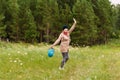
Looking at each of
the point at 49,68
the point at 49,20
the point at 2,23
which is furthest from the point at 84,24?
the point at 49,68

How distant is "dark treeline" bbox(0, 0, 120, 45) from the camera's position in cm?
7644

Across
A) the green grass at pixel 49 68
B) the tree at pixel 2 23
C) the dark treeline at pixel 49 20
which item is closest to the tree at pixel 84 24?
the dark treeline at pixel 49 20

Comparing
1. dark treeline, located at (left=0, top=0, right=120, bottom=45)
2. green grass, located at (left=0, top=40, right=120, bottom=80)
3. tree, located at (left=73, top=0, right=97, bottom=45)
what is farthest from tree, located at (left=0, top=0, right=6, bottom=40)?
green grass, located at (left=0, top=40, right=120, bottom=80)

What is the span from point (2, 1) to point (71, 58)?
203ft

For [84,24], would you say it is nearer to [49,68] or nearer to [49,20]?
[49,20]

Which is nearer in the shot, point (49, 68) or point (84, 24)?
point (49, 68)

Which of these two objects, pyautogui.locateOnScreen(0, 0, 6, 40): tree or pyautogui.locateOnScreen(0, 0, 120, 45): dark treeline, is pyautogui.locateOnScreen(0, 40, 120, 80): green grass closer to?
pyautogui.locateOnScreen(0, 0, 6, 40): tree

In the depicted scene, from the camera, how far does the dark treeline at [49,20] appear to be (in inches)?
3009

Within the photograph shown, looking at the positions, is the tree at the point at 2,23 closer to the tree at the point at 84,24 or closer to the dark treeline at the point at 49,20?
the dark treeline at the point at 49,20

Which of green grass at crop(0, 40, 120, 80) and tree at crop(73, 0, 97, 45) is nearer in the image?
green grass at crop(0, 40, 120, 80)

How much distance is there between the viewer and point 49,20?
258 ft

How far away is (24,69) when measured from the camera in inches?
709

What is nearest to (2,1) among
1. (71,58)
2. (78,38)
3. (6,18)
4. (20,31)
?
(6,18)

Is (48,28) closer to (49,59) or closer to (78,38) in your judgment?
(78,38)
